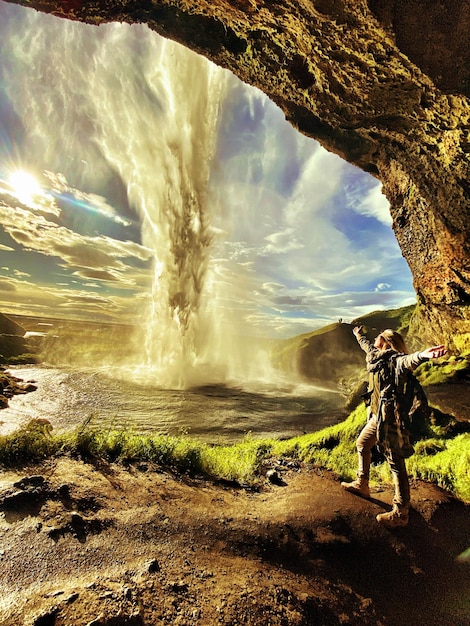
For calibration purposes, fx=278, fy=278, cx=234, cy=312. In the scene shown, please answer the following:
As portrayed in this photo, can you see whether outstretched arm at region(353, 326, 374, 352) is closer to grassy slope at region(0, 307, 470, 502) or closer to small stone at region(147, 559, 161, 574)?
grassy slope at region(0, 307, 470, 502)

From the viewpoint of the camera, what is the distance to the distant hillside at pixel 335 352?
38.1 m

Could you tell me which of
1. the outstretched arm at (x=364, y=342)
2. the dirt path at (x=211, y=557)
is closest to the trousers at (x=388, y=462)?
the dirt path at (x=211, y=557)

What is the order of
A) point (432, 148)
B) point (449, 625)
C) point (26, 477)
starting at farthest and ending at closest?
point (432, 148), point (26, 477), point (449, 625)

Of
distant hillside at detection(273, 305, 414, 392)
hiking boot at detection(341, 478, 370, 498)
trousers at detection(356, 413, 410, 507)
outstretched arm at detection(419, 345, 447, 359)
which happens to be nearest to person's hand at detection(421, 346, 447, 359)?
outstretched arm at detection(419, 345, 447, 359)

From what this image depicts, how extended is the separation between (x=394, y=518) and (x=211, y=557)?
2.82 m

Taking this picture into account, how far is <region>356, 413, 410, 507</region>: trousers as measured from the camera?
14.0 feet

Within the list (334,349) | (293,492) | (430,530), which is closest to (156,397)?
(293,492)

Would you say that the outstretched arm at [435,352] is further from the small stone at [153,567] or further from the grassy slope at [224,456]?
the small stone at [153,567]

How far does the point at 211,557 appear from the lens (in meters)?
3.34

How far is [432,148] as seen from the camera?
9.52 meters

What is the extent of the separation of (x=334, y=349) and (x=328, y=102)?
122 feet

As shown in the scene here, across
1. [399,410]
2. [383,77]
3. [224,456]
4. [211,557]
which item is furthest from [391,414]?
[383,77]

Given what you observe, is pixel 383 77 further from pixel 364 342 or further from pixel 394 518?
pixel 394 518

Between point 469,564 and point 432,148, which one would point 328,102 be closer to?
point 432,148
